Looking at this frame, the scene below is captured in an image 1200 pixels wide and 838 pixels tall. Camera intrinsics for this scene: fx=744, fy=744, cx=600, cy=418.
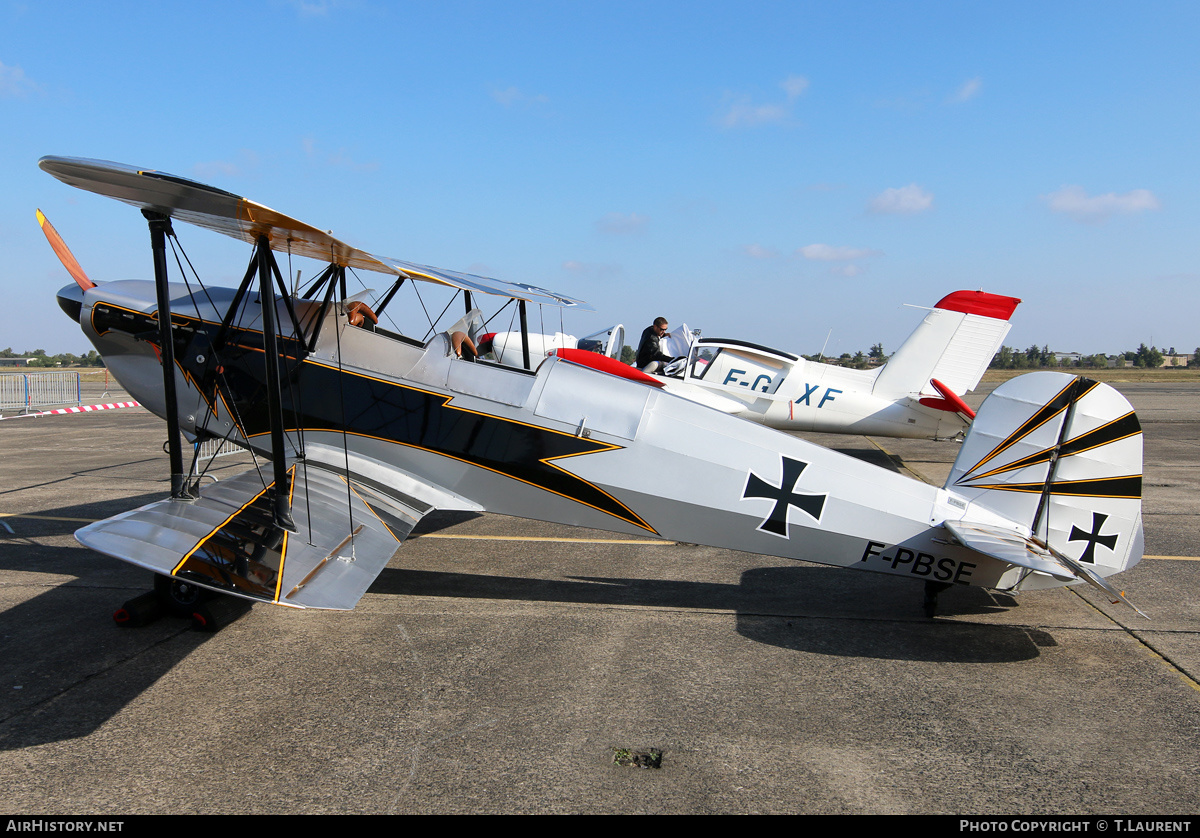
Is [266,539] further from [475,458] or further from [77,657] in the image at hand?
[475,458]

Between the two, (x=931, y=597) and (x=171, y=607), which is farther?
(x=931, y=597)

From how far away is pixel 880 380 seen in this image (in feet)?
41.5

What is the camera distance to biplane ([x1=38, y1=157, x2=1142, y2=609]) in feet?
15.2

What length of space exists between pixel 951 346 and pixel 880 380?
4.14 feet

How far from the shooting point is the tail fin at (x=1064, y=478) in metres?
4.94

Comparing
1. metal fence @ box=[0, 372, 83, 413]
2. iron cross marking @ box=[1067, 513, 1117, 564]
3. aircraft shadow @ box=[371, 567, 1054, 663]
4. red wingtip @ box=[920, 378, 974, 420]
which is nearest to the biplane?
iron cross marking @ box=[1067, 513, 1117, 564]

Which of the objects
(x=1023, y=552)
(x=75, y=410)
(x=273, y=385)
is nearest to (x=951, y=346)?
(x=1023, y=552)

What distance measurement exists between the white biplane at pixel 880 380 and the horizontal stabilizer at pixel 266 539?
23.1 feet

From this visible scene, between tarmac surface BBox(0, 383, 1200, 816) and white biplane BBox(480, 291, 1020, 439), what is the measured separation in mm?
5837

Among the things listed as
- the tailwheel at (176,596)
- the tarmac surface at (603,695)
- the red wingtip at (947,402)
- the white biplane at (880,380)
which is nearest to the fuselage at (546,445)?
the tarmac surface at (603,695)

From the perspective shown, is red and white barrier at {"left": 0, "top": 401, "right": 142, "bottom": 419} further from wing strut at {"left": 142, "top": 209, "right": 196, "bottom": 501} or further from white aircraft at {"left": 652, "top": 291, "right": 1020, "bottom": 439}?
wing strut at {"left": 142, "top": 209, "right": 196, "bottom": 501}

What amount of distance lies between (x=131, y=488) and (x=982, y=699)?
1011 cm

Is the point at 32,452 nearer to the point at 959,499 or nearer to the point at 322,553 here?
the point at 322,553

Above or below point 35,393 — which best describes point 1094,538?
above
